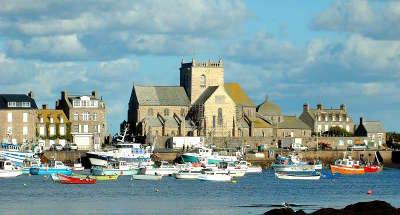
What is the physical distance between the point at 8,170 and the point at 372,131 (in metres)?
74.8

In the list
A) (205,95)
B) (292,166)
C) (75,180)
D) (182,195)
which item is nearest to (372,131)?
(205,95)

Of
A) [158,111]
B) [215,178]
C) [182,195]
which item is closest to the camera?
[182,195]

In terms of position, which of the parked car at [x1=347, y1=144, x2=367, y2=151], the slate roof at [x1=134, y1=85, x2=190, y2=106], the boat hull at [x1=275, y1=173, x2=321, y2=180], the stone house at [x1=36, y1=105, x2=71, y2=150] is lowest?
the boat hull at [x1=275, y1=173, x2=321, y2=180]

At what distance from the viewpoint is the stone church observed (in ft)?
513

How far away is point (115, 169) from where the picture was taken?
123m

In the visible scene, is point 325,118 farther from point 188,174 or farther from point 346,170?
point 188,174

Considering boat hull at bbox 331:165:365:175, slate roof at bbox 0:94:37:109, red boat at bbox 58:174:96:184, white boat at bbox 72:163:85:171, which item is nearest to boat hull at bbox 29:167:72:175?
white boat at bbox 72:163:85:171

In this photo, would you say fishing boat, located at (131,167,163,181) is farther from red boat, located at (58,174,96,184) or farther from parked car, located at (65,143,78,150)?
parked car, located at (65,143,78,150)

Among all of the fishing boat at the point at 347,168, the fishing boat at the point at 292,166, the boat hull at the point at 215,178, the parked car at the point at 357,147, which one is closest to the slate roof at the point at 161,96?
the fishing boat at the point at 292,166

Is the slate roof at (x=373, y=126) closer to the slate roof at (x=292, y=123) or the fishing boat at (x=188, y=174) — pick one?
the slate roof at (x=292, y=123)

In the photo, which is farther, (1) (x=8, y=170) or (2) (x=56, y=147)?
(2) (x=56, y=147)

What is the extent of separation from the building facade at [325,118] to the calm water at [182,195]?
207 feet

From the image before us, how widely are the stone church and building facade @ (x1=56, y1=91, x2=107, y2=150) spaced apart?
7997mm

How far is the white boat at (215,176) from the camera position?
372 ft
